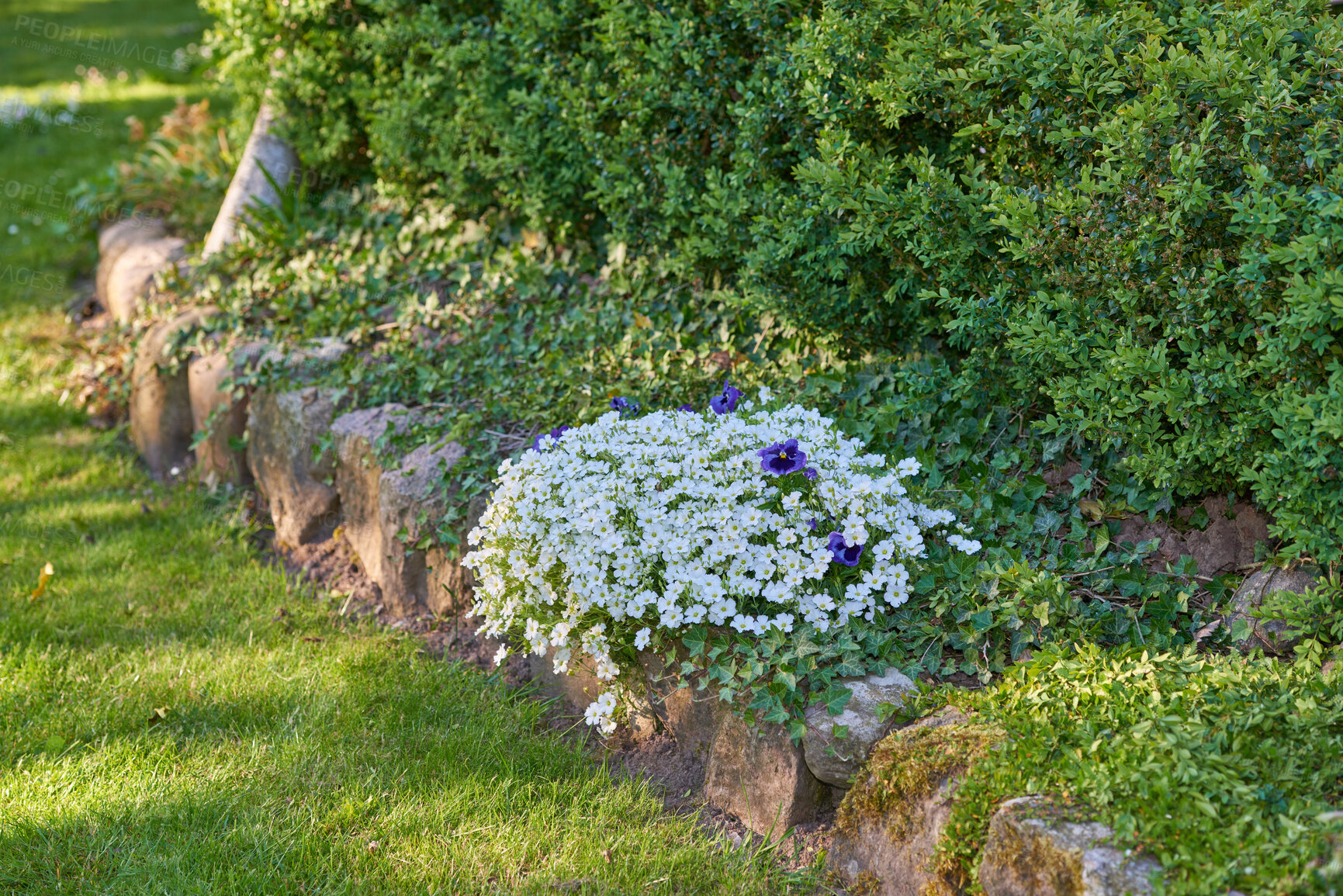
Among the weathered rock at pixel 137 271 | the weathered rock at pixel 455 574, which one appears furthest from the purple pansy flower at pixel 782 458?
the weathered rock at pixel 137 271

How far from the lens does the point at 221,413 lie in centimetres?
466

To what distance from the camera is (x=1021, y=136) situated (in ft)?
9.36

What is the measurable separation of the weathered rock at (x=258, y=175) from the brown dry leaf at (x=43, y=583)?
235cm

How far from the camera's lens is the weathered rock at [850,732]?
2.39 metres

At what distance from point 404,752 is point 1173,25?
2.91m

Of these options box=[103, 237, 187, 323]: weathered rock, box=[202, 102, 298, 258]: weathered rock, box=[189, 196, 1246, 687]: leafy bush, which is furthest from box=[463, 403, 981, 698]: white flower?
box=[103, 237, 187, 323]: weathered rock

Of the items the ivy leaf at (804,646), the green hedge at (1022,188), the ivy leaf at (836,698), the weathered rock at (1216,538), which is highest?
the green hedge at (1022,188)

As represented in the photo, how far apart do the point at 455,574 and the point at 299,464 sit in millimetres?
1150

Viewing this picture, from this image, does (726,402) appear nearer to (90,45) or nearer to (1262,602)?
(1262,602)

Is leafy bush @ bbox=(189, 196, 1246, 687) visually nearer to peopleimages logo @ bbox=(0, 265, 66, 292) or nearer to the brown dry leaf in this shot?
the brown dry leaf

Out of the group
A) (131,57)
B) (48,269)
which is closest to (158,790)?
(48,269)

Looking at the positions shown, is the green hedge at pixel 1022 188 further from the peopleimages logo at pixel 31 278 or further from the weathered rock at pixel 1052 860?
the peopleimages logo at pixel 31 278

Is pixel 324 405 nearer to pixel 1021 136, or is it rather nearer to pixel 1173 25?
pixel 1021 136

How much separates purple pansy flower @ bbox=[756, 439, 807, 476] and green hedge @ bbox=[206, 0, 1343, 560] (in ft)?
2.15
